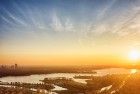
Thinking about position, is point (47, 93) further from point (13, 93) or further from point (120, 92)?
point (120, 92)

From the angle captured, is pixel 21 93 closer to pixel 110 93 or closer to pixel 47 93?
pixel 47 93

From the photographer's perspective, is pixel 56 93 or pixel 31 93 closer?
pixel 31 93

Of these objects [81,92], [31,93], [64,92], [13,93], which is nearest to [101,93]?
[81,92]

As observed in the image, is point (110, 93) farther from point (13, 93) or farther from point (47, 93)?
point (13, 93)

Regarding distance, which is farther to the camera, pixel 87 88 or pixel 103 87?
pixel 103 87

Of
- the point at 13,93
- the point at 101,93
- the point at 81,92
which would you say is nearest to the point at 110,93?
the point at 101,93

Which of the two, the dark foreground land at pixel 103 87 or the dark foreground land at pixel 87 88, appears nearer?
the dark foreground land at pixel 87 88

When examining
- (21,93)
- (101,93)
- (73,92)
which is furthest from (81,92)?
(21,93)

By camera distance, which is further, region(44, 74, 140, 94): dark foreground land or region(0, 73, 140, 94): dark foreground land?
region(44, 74, 140, 94): dark foreground land

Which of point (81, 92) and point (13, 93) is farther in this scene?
point (81, 92)
